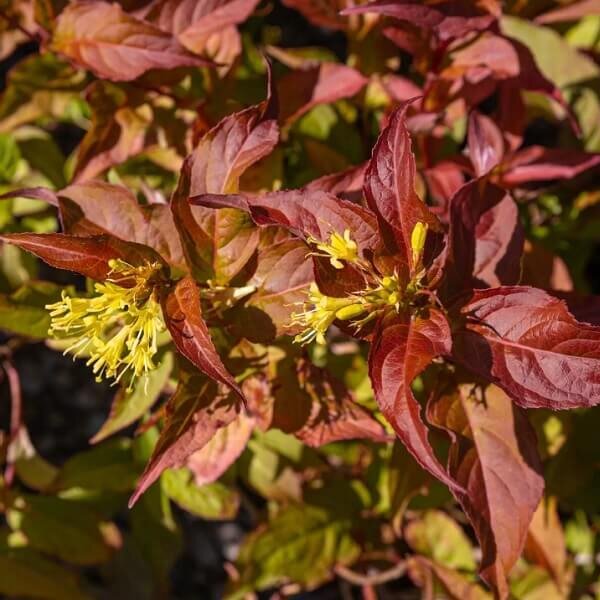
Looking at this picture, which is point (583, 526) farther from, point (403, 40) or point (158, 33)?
point (158, 33)

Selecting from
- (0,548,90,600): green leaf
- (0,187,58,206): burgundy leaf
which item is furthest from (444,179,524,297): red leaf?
(0,548,90,600): green leaf

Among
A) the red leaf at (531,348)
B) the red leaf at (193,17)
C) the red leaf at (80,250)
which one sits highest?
the red leaf at (193,17)

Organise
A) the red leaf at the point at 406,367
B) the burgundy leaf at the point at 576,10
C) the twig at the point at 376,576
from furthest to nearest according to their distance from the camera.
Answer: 1. the twig at the point at 376,576
2. the burgundy leaf at the point at 576,10
3. the red leaf at the point at 406,367

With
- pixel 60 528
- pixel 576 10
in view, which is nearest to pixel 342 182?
pixel 576 10

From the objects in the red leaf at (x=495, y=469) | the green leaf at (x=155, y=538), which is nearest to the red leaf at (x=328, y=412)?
the red leaf at (x=495, y=469)

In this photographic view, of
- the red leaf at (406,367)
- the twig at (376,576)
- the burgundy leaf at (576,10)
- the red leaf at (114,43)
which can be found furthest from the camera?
the twig at (376,576)

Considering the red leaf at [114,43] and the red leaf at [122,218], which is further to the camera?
the red leaf at [114,43]

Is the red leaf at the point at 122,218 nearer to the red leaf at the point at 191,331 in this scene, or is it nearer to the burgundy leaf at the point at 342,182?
the red leaf at the point at 191,331
